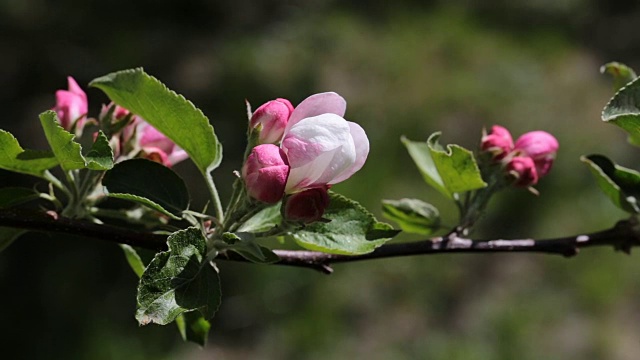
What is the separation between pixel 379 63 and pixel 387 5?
0.46 meters

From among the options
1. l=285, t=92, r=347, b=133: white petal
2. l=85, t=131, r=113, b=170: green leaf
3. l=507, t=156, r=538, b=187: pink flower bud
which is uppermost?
l=285, t=92, r=347, b=133: white petal

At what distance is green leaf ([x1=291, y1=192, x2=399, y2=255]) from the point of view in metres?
0.76

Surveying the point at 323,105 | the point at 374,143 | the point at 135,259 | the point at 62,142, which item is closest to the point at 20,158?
the point at 62,142

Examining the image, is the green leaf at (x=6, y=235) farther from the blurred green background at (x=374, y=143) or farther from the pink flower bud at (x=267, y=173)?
the blurred green background at (x=374, y=143)

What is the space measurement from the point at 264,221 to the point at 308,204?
0.43 ft

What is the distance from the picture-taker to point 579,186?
271 centimetres

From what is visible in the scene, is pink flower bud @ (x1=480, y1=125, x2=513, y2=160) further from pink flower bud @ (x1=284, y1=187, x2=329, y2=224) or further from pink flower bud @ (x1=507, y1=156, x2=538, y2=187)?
pink flower bud @ (x1=284, y1=187, x2=329, y2=224)

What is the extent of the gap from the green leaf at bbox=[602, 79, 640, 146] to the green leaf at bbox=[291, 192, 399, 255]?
0.74 feet

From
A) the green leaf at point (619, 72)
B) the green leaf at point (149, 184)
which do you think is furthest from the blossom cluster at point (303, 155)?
the green leaf at point (619, 72)

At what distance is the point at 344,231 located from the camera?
30.4 inches

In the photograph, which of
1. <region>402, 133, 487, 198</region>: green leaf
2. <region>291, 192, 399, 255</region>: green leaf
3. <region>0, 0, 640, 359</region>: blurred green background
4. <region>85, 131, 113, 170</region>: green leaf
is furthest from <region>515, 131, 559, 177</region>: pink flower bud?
<region>0, 0, 640, 359</region>: blurred green background

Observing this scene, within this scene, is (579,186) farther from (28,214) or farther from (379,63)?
(28,214)

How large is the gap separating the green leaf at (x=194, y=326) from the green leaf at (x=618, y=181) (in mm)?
454

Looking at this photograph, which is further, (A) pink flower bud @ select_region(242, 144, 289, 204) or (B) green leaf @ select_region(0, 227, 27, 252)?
(B) green leaf @ select_region(0, 227, 27, 252)
